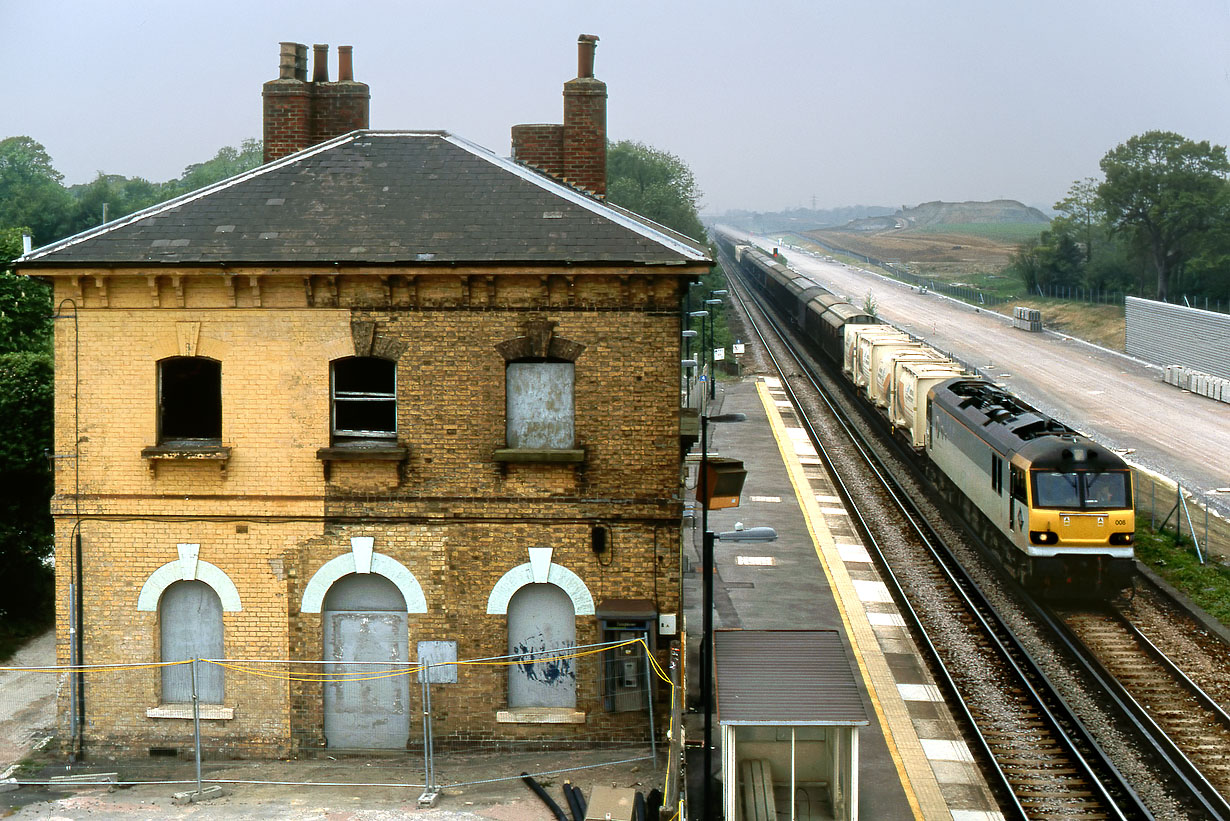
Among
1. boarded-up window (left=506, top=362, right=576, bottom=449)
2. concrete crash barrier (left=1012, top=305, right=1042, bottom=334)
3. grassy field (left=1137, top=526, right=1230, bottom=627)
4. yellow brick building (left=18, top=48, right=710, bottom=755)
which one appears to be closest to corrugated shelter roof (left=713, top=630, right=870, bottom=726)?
yellow brick building (left=18, top=48, right=710, bottom=755)

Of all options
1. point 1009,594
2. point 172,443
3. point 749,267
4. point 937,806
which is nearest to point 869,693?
point 937,806

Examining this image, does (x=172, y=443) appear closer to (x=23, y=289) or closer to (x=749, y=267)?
(x=23, y=289)

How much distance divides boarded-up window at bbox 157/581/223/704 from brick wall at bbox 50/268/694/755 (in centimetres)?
22

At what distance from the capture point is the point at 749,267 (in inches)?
4375

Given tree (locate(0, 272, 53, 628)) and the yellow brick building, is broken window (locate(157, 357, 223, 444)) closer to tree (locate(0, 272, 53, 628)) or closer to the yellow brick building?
the yellow brick building

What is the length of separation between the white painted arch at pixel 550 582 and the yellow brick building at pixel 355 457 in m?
0.03

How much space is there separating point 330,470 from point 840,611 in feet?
35.3

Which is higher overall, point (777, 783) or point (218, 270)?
point (218, 270)

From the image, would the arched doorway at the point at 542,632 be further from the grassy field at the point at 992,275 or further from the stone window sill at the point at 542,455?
the grassy field at the point at 992,275

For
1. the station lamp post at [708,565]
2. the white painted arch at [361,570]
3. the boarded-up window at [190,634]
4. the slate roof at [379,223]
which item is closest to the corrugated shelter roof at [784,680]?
the station lamp post at [708,565]

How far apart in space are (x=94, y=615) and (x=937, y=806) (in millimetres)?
11279

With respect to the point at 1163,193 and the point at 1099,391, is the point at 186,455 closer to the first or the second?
the point at 1099,391

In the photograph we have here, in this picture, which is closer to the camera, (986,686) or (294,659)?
(294,659)

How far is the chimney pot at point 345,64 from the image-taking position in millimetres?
20906
